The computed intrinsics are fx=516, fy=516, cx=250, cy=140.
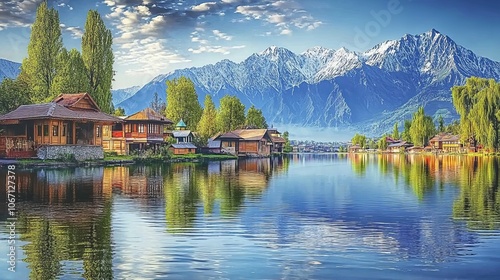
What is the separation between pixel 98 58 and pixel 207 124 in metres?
31.7

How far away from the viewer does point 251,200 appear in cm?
2439

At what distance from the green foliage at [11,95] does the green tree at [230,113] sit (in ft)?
166

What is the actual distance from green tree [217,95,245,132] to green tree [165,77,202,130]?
10934mm

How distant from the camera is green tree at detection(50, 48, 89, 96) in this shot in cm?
6288

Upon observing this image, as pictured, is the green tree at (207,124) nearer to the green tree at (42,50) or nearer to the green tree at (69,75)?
the green tree at (69,75)

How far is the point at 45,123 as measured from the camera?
52.9 m

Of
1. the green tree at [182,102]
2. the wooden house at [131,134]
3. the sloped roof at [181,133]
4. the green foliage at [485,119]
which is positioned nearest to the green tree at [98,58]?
the wooden house at [131,134]

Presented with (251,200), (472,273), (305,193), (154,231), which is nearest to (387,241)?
(472,273)

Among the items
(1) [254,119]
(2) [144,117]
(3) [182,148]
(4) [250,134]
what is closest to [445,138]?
(1) [254,119]

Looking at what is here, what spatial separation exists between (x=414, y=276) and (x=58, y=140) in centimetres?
4877

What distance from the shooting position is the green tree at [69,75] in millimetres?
62875

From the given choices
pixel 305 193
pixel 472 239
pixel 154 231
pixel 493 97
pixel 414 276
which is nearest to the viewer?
pixel 414 276

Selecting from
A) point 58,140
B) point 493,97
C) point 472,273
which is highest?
point 493,97

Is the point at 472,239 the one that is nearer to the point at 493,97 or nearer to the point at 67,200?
the point at 67,200
